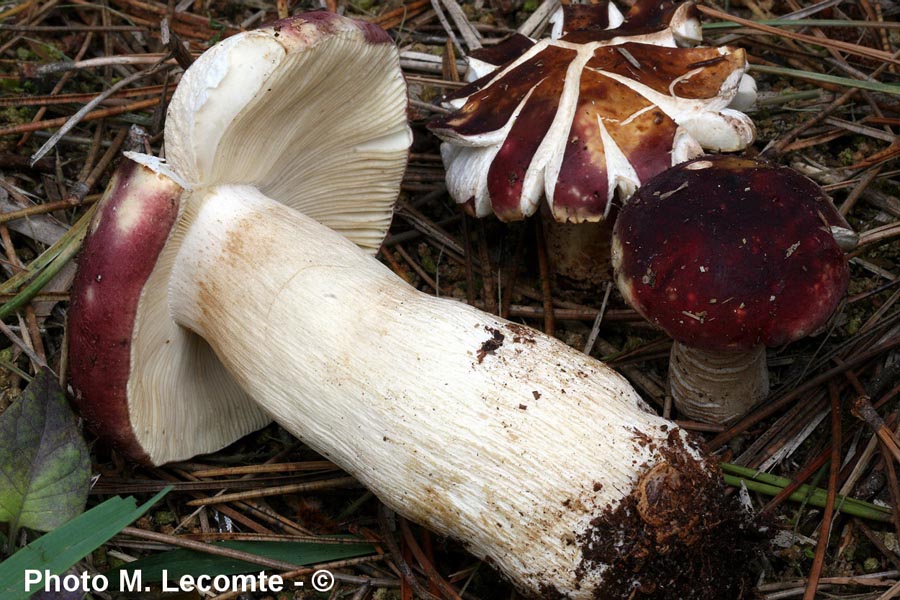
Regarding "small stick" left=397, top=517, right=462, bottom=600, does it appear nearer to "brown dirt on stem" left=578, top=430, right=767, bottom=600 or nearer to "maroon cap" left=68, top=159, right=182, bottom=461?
"brown dirt on stem" left=578, top=430, right=767, bottom=600

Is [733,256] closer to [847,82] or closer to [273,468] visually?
[847,82]

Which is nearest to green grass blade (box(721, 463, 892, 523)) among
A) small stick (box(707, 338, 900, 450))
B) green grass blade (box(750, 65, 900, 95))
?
small stick (box(707, 338, 900, 450))

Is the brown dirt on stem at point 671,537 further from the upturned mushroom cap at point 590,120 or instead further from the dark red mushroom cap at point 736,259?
the upturned mushroom cap at point 590,120

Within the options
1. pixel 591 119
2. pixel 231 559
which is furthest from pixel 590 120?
pixel 231 559

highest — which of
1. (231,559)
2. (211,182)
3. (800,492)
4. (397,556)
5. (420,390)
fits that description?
(211,182)

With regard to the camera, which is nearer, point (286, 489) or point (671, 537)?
point (671, 537)

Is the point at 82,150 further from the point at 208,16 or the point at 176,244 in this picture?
the point at 176,244
